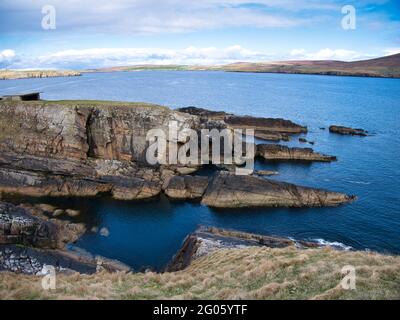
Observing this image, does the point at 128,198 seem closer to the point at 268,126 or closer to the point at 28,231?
the point at 28,231

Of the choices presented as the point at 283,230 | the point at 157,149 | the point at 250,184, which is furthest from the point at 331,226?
the point at 157,149

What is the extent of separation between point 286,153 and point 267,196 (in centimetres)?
2140

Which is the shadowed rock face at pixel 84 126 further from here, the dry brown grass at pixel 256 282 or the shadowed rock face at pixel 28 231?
the dry brown grass at pixel 256 282

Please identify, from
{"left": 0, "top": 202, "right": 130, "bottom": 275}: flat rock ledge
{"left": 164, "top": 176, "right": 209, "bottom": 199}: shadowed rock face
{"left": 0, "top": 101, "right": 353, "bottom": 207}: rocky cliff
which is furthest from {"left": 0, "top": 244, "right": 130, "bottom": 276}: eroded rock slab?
{"left": 164, "top": 176, "right": 209, "bottom": 199}: shadowed rock face

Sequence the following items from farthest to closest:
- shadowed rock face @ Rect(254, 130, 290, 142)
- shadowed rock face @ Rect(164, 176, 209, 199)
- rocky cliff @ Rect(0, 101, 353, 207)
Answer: shadowed rock face @ Rect(254, 130, 290, 142), shadowed rock face @ Rect(164, 176, 209, 199), rocky cliff @ Rect(0, 101, 353, 207)

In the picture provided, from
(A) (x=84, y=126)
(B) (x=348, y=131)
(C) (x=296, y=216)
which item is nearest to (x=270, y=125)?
(B) (x=348, y=131)

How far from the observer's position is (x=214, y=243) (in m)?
31.4

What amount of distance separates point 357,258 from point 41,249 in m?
24.1

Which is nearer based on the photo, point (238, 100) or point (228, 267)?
point (228, 267)

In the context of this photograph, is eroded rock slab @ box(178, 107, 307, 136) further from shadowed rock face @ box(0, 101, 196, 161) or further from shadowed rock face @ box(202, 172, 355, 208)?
shadowed rock face @ box(202, 172, 355, 208)

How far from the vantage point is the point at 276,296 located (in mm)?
16953

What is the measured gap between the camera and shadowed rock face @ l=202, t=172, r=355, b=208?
4697cm

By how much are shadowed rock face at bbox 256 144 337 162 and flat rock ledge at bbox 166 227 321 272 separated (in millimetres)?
30786
